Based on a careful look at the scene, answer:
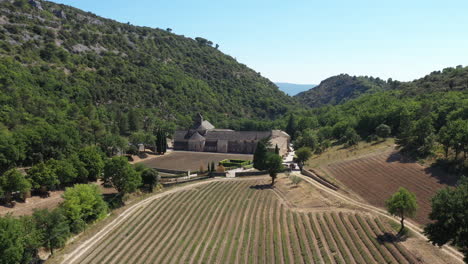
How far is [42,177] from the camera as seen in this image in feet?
157

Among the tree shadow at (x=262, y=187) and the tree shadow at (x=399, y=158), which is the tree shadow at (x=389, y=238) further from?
the tree shadow at (x=262, y=187)

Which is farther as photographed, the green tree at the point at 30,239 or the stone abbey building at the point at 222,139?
the stone abbey building at the point at 222,139

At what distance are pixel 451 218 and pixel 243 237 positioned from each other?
2022 centimetres

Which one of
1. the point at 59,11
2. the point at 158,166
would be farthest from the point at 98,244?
the point at 59,11

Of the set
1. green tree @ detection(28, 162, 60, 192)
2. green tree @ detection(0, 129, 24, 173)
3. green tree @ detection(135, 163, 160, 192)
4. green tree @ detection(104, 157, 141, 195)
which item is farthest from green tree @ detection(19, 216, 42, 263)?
green tree @ detection(0, 129, 24, 173)

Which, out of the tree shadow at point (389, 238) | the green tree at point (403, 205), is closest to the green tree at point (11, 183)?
the tree shadow at point (389, 238)

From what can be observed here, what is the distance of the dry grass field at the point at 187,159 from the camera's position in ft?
257

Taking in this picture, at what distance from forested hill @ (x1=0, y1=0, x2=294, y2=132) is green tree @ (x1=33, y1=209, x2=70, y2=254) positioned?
40850 mm

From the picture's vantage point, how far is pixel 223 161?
81.2 m

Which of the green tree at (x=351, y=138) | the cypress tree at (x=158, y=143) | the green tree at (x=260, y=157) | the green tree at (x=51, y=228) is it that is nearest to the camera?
the green tree at (x=51, y=228)

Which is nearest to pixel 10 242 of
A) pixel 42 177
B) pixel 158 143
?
pixel 42 177

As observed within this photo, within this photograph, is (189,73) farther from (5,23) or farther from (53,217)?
(53,217)

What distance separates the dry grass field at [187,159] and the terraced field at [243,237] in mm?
30420

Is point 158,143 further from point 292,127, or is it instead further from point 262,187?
point 292,127
